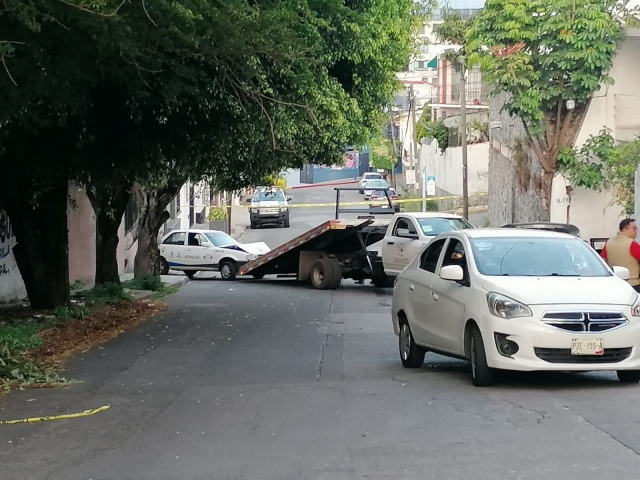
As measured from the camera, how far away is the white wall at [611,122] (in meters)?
29.5

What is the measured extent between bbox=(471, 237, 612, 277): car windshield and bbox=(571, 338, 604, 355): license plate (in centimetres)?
101

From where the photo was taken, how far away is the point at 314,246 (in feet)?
86.5

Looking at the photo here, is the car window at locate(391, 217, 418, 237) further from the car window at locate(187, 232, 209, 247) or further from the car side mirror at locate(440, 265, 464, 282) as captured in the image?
the car side mirror at locate(440, 265, 464, 282)

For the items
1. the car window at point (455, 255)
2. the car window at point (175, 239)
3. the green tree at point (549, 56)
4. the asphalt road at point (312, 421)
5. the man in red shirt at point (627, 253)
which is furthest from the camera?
the car window at point (175, 239)

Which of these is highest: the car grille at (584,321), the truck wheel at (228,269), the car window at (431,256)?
the car window at (431,256)

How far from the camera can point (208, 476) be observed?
6.58 meters

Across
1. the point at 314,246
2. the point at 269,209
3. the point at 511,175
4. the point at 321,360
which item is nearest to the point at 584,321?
the point at 321,360

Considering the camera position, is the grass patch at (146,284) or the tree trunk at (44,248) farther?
the grass patch at (146,284)

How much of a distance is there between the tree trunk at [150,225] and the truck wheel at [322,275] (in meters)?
4.28

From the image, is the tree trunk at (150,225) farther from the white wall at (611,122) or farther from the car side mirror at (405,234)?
the white wall at (611,122)

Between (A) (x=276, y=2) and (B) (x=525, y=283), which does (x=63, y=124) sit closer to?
(A) (x=276, y=2)

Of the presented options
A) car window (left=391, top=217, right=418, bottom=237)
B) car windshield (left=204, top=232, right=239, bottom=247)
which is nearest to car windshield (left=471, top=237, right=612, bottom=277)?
car window (left=391, top=217, right=418, bottom=237)

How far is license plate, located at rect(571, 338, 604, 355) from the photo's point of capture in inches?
360

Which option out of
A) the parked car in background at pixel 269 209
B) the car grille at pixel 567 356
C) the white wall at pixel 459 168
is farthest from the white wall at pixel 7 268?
the white wall at pixel 459 168
